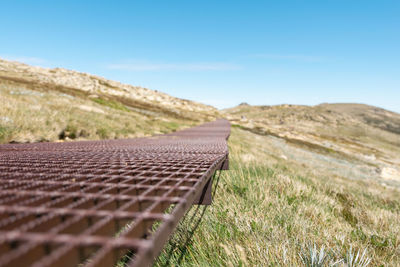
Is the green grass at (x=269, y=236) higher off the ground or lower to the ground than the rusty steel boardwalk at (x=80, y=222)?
lower

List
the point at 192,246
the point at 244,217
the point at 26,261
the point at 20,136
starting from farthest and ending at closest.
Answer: the point at 20,136 < the point at 244,217 < the point at 192,246 < the point at 26,261

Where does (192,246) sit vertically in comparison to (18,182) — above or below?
below

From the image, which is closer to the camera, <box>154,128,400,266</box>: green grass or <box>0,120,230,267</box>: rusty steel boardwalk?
<box>0,120,230,267</box>: rusty steel boardwalk

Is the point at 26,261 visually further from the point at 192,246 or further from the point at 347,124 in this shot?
the point at 347,124

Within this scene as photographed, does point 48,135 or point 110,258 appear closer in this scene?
point 110,258

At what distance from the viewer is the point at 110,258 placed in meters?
0.56

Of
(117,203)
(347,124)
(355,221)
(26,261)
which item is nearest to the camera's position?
(26,261)

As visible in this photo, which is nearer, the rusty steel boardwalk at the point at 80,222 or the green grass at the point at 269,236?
the rusty steel boardwalk at the point at 80,222

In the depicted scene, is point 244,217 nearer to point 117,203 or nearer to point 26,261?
point 117,203

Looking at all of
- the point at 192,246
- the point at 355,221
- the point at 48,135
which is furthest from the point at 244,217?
the point at 48,135

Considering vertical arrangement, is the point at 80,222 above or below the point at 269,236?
above

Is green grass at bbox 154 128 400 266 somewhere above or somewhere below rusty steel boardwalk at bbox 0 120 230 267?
below

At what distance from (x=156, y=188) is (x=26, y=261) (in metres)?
0.63

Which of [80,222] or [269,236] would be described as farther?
[269,236]
